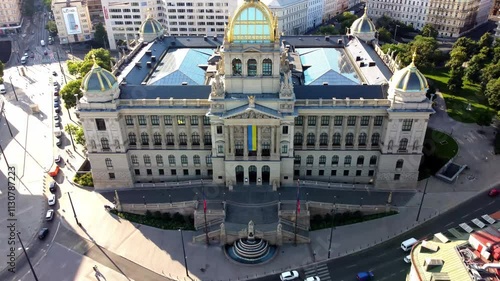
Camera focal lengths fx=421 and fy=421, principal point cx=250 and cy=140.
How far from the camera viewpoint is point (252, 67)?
84.1 metres

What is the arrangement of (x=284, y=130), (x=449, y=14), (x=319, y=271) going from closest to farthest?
1. (x=319, y=271)
2. (x=284, y=130)
3. (x=449, y=14)

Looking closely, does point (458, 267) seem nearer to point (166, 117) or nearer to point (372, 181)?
point (372, 181)

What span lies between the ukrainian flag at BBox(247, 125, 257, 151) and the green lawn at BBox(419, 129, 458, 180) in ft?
136

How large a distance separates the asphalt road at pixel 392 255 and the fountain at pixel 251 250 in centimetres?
458

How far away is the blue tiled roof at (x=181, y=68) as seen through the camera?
322 ft

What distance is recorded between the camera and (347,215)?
89.1 meters

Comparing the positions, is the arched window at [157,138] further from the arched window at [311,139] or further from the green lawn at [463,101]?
the green lawn at [463,101]

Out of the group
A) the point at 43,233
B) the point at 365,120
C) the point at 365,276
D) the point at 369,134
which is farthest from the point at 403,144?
the point at 43,233

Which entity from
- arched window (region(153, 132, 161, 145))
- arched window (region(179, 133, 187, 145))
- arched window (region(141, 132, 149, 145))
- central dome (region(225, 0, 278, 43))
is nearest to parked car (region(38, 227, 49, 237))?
arched window (region(141, 132, 149, 145))

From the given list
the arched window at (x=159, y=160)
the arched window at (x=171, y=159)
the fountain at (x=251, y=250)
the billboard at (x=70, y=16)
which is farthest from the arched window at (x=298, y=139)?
the billboard at (x=70, y=16)

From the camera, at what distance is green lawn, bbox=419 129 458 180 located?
102 m

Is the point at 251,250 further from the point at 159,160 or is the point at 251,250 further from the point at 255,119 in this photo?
the point at 159,160

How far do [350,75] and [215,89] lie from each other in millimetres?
34778

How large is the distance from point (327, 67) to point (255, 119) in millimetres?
27354
